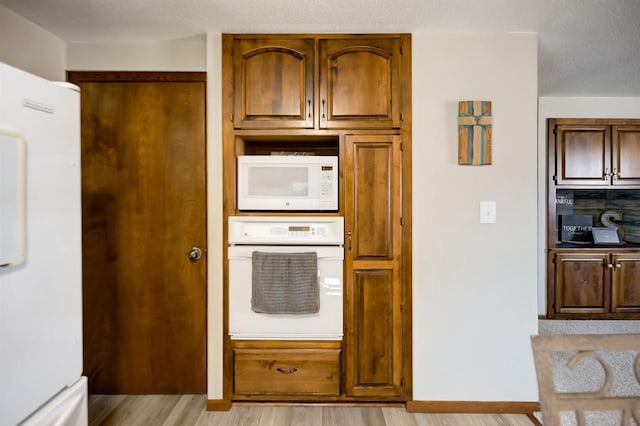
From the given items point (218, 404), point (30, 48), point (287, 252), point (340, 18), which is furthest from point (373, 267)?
point (30, 48)

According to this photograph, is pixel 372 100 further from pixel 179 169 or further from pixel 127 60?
pixel 127 60

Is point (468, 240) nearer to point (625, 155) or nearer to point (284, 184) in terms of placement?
point (284, 184)

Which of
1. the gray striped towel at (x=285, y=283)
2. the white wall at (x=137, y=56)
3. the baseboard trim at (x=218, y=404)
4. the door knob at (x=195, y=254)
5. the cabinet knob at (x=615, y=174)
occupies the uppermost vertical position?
the white wall at (x=137, y=56)

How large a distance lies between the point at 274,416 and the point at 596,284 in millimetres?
3429

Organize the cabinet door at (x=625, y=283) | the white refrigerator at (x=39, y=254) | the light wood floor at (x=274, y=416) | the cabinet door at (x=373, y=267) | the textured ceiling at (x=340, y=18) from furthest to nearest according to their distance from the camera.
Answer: the cabinet door at (x=625, y=283)
the cabinet door at (x=373, y=267)
the light wood floor at (x=274, y=416)
the textured ceiling at (x=340, y=18)
the white refrigerator at (x=39, y=254)

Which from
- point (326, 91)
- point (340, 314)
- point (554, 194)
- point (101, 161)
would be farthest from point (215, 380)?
point (554, 194)

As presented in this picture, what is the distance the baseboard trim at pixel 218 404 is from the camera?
2219mm

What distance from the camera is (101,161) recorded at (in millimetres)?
2426

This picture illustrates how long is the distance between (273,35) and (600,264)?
12.3 ft

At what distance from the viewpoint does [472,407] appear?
86.4 inches

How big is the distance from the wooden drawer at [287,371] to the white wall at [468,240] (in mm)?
518

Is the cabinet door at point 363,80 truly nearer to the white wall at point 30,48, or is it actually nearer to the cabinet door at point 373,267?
the cabinet door at point 373,267

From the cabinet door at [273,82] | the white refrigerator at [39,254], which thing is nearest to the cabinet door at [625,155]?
the cabinet door at [273,82]

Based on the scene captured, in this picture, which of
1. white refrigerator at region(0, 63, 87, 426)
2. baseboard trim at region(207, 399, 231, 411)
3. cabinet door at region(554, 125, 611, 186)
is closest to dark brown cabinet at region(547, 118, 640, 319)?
cabinet door at region(554, 125, 611, 186)
